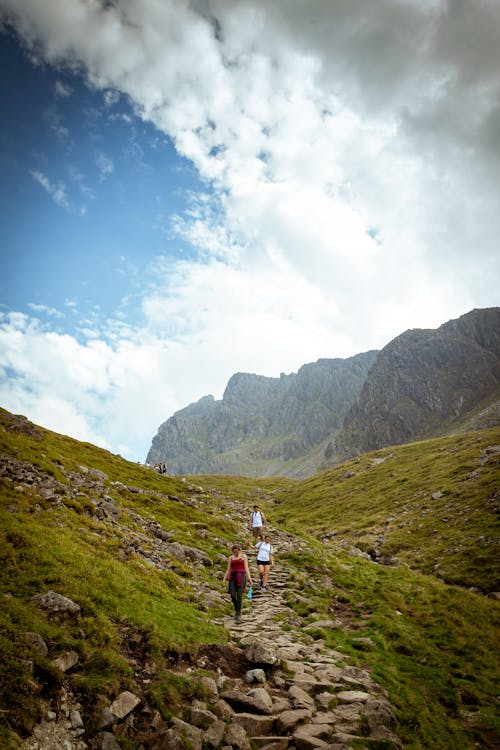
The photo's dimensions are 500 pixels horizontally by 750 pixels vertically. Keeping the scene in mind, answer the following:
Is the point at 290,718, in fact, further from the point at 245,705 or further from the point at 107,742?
the point at 107,742

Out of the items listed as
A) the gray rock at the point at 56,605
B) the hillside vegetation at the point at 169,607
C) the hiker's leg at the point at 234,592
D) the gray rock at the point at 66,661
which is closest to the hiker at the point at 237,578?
the hiker's leg at the point at 234,592

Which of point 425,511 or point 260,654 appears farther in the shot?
point 425,511

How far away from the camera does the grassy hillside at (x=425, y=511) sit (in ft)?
119

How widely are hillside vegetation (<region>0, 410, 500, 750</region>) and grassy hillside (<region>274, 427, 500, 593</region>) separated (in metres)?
0.42

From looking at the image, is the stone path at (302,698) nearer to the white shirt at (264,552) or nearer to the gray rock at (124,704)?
the gray rock at (124,704)

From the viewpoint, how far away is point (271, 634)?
1566 centimetres

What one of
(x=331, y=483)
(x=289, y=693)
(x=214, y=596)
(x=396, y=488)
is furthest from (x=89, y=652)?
(x=331, y=483)

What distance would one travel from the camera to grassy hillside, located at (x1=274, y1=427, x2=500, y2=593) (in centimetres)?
3612

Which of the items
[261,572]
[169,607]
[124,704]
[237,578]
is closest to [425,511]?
[261,572]

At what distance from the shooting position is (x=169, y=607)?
14.8 metres

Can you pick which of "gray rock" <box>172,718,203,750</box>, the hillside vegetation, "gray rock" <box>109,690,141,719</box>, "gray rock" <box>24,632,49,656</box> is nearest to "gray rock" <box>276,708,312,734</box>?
the hillside vegetation

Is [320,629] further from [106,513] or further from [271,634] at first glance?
[106,513]

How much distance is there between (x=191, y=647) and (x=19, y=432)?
105ft

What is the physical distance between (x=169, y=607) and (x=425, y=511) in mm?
50366
